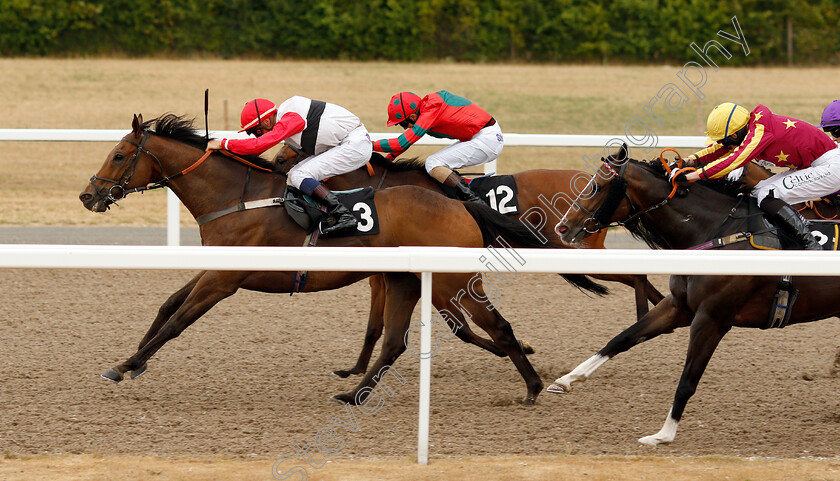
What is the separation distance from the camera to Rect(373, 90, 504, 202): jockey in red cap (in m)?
6.67

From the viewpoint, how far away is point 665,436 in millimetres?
4445

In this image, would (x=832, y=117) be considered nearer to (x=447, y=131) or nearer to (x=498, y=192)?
(x=498, y=192)

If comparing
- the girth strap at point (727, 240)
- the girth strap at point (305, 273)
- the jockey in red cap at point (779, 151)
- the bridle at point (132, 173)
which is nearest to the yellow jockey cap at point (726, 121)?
the jockey in red cap at point (779, 151)

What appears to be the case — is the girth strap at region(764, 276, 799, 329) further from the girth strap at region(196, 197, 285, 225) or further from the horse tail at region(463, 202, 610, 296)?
the girth strap at region(196, 197, 285, 225)

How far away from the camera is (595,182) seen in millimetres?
5141

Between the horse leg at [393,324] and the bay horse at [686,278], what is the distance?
2.82 feet

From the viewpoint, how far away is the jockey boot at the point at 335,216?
5473mm

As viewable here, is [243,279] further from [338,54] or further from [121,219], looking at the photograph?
[338,54]

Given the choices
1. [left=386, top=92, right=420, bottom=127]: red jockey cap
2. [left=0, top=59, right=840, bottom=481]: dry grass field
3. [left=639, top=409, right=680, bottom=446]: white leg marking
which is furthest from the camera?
[left=386, top=92, right=420, bottom=127]: red jockey cap

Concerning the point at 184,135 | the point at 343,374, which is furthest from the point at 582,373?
the point at 184,135

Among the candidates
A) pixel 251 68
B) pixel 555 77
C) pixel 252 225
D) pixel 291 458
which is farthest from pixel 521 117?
pixel 291 458

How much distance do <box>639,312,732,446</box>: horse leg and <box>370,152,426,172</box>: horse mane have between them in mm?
2578

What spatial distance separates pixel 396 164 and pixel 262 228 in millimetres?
1262

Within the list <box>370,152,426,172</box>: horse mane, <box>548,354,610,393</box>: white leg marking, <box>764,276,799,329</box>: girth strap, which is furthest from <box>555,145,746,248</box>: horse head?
<box>370,152,426,172</box>: horse mane
